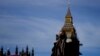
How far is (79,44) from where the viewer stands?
42719 millimetres

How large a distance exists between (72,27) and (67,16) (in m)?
2.38

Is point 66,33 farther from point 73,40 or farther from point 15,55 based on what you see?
point 15,55

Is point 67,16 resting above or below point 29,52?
above

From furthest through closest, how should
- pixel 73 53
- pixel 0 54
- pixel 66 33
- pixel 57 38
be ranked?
pixel 0 54
pixel 57 38
pixel 66 33
pixel 73 53

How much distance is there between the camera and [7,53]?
493 ft

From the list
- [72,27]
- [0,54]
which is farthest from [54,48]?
[0,54]

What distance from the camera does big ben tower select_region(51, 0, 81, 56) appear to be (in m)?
40.6

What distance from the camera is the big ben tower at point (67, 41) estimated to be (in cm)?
4062

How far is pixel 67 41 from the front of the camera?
4078 cm

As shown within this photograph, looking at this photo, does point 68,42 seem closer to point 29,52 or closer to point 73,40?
point 73,40

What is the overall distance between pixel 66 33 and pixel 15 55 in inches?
4157

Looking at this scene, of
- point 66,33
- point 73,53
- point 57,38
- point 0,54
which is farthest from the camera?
point 0,54

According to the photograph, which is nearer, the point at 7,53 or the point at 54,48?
the point at 54,48

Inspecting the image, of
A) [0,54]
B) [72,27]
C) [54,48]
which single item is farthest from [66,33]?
[0,54]
